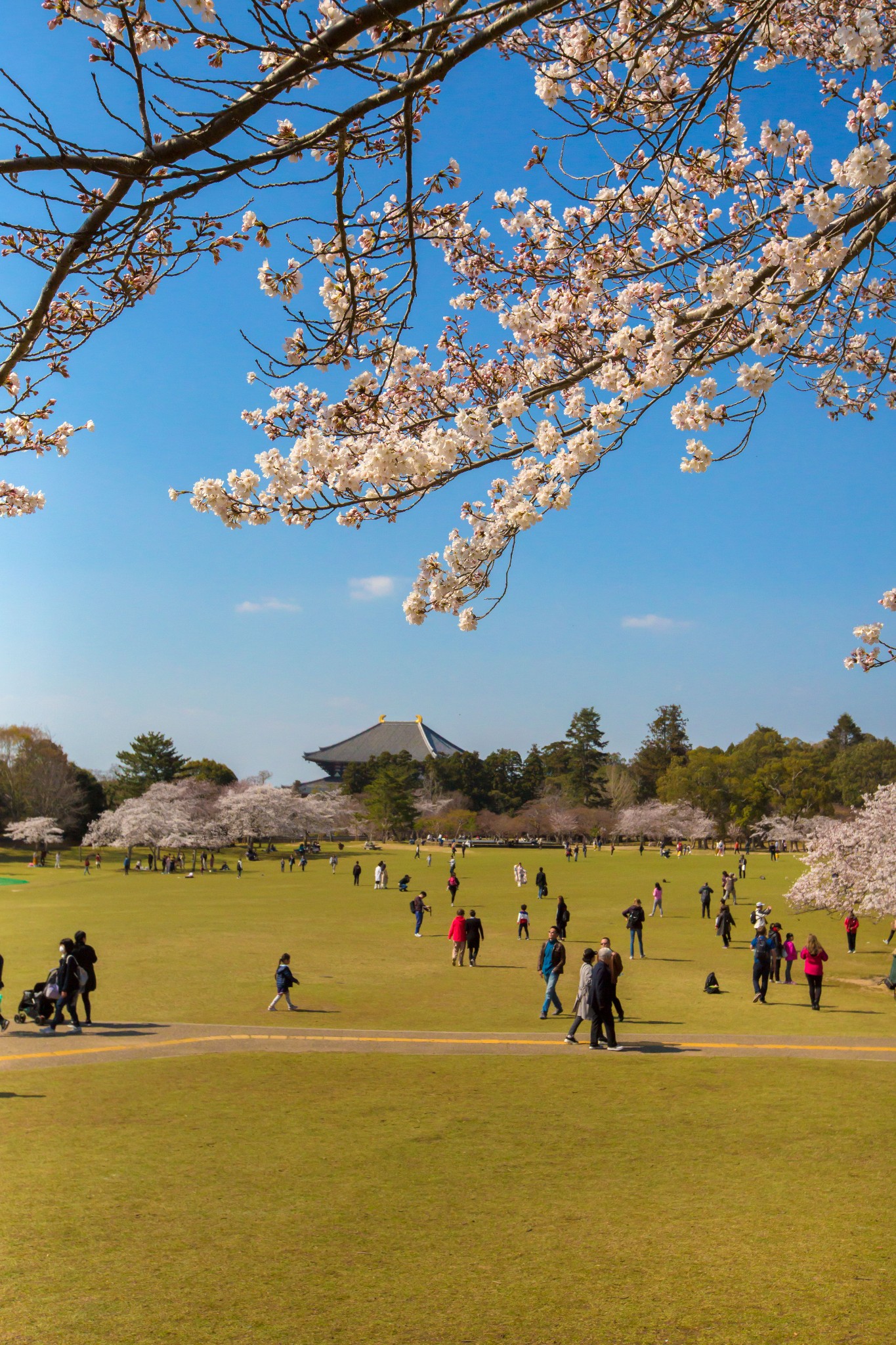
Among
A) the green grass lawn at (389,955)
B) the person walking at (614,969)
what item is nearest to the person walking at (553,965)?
the green grass lawn at (389,955)

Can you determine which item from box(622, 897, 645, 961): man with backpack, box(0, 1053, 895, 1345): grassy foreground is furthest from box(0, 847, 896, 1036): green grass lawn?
box(0, 1053, 895, 1345): grassy foreground

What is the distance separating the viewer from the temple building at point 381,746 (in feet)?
346

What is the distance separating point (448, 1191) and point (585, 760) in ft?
289

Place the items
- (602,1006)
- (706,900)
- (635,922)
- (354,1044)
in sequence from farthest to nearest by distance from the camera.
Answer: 1. (706,900)
2. (635,922)
3. (354,1044)
4. (602,1006)

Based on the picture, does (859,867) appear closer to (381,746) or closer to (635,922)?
(635,922)

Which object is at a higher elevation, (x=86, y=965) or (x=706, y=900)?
(x=86, y=965)

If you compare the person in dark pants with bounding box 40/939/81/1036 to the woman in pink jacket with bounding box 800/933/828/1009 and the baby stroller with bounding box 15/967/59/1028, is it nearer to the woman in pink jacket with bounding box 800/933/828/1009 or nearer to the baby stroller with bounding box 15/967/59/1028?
the baby stroller with bounding box 15/967/59/1028

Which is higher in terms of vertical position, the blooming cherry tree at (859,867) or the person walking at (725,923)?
the blooming cherry tree at (859,867)

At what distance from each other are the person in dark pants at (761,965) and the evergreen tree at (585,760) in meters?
75.8

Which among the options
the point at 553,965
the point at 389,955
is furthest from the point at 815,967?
the point at 389,955

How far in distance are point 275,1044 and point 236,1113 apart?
3.31 m

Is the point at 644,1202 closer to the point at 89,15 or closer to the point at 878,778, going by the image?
the point at 89,15

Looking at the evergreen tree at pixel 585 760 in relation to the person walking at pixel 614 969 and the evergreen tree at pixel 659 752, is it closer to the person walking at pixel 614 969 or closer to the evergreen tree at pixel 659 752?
the evergreen tree at pixel 659 752

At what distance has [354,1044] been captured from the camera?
12531mm
